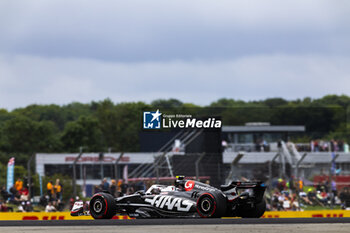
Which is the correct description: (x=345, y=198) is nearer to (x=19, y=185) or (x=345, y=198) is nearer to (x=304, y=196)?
(x=304, y=196)

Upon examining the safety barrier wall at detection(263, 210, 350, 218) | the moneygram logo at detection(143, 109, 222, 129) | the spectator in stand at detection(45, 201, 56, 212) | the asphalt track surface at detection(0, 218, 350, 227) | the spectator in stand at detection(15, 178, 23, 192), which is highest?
the moneygram logo at detection(143, 109, 222, 129)

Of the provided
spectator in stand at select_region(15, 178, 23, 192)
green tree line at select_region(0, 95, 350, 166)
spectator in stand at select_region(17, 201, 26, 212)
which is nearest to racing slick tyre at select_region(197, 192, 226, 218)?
spectator in stand at select_region(17, 201, 26, 212)

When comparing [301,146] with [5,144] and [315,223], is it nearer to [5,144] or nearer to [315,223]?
[5,144]

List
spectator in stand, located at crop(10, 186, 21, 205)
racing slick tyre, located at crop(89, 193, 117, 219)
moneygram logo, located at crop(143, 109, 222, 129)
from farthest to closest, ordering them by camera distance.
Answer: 1. moneygram logo, located at crop(143, 109, 222, 129)
2. spectator in stand, located at crop(10, 186, 21, 205)
3. racing slick tyre, located at crop(89, 193, 117, 219)

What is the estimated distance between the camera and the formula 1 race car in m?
15.3

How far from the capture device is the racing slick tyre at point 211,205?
14.9 m

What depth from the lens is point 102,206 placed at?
15930 mm

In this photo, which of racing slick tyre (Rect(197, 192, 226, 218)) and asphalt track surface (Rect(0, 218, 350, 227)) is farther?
racing slick tyre (Rect(197, 192, 226, 218))

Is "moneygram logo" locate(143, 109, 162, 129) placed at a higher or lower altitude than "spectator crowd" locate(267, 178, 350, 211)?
higher

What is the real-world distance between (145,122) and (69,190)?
10.9 ft

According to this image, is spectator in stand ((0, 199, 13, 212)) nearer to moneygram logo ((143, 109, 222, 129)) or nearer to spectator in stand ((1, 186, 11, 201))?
spectator in stand ((1, 186, 11, 201))

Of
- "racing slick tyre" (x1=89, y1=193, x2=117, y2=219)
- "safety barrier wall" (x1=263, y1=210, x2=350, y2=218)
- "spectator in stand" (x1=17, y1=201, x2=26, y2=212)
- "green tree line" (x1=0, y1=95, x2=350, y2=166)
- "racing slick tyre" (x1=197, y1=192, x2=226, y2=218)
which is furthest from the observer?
"green tree line" (x1=0, y1=95, x2=350, y2=166)

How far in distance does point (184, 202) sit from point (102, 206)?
1832 millimetres

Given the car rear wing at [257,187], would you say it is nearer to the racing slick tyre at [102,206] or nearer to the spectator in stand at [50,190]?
the racing slick tyre at [102,206]
